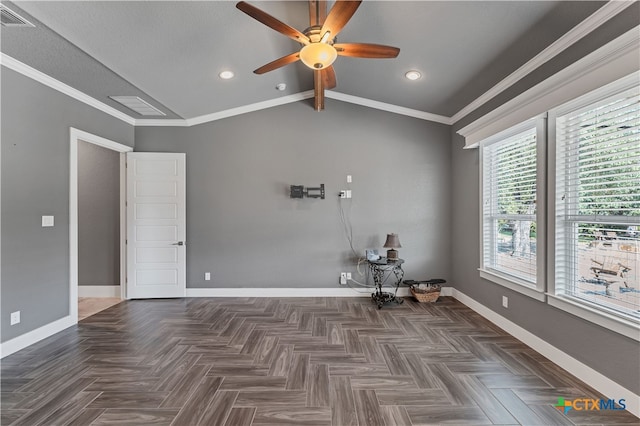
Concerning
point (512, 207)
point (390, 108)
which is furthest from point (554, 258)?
point (390, 108)

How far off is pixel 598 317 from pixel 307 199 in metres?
3.50

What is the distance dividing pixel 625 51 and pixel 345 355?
10.2 feet

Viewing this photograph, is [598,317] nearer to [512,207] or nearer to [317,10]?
[512,207]

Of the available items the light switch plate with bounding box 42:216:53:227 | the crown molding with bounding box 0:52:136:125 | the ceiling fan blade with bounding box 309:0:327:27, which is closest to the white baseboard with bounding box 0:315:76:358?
the light switch plate with bounding box 42:216:53:227

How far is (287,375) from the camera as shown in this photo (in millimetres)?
2408

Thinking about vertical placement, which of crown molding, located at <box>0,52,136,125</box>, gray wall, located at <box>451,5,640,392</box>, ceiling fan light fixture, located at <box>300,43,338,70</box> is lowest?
gray wall, located at <box>451,5,640,392</box>

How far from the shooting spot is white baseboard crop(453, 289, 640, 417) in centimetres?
197

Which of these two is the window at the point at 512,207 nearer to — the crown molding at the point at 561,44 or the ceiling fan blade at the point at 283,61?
the crown molding at the point at 561,44

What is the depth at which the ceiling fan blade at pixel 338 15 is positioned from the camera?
6.15ft

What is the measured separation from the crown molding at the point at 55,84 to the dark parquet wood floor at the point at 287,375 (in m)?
2.73

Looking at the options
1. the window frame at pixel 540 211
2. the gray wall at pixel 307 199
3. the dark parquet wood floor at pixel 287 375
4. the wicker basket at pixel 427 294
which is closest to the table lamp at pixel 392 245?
the gray wall at pixel 307 199

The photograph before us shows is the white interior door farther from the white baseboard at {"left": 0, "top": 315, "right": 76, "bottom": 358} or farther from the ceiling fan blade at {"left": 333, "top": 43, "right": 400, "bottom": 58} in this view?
the ceiling fan blade at {"left": 333, "top": 43, "right": 400, "bottom": 58}

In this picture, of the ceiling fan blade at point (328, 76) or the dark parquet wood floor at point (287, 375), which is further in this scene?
the ceiling fan blade at point (328, 76)

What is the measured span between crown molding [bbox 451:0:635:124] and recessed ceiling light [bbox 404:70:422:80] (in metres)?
0.85
